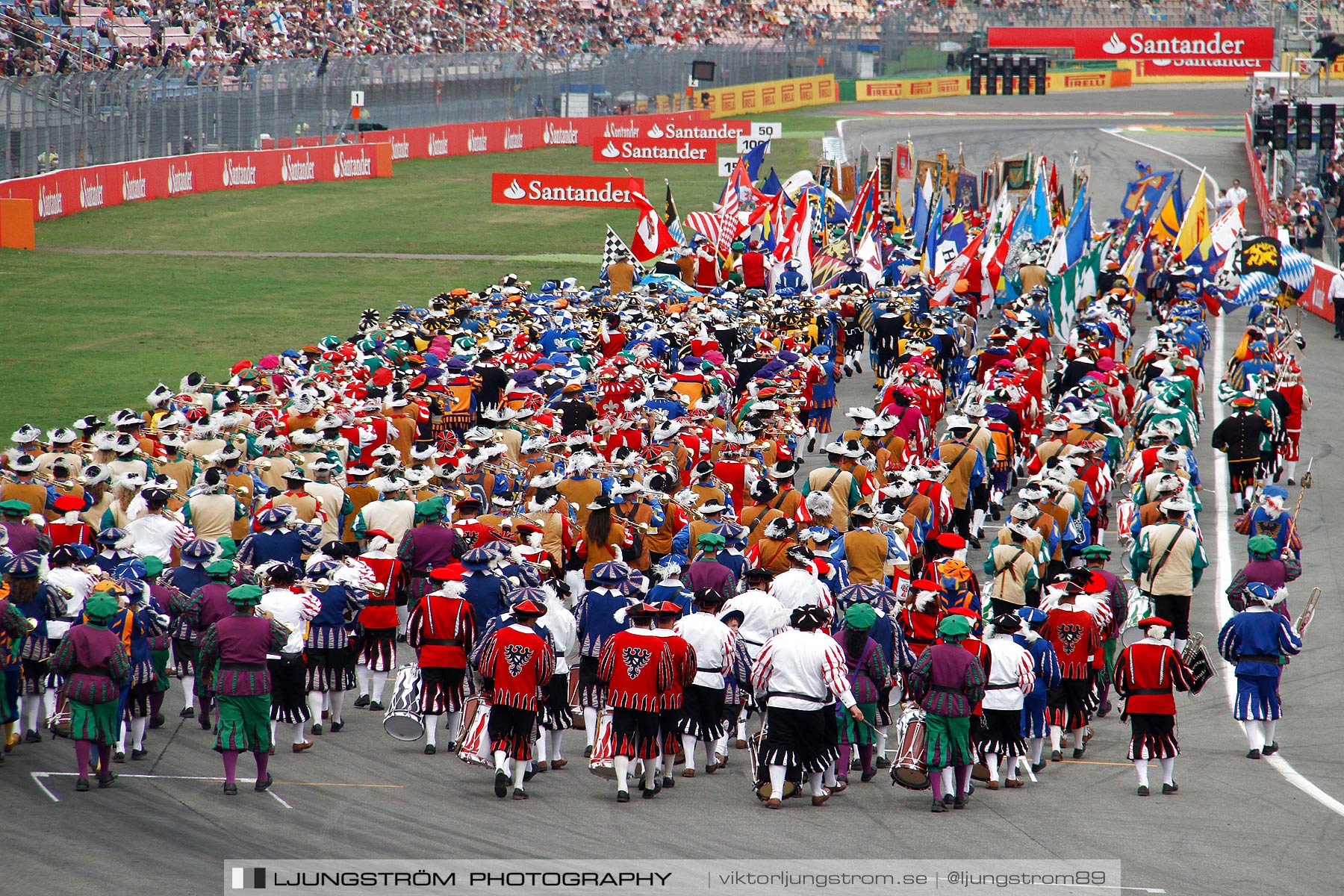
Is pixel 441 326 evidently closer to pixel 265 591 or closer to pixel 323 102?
pixel 265 591

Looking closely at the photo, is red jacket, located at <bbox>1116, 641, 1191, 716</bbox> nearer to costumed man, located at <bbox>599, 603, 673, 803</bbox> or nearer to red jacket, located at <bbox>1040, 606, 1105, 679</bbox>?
red jacket, located at <bbox>1040, 606, 1105, 679</bbox>

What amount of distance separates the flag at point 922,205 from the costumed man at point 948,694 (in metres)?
23.9

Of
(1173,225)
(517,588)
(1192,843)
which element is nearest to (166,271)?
(1173,225)

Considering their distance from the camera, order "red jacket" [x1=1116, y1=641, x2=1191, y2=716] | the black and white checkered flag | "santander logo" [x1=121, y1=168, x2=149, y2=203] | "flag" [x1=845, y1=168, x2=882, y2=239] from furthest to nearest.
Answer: "santander logo" [x1=121, y1=168, x2=149, y2=203], "flag" [x1=845, y1=168, x2=882, y2=239], the black and white checkered flag, "red jacket" [x1=1116, y1=641, x2=1191, y2=716]

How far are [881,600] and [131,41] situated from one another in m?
44.5

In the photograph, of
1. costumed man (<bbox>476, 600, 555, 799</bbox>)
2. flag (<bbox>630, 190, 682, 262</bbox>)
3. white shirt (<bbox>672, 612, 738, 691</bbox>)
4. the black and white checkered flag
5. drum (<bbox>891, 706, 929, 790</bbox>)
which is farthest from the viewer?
flag (<bbox>630, 190, 682, 262</bbox>)

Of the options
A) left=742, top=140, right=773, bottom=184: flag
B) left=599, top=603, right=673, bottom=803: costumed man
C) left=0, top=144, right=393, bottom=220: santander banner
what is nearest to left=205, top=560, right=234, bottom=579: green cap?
left=599, top=603, right=673, bottom=803: costumed man

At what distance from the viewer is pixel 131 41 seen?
50219 mm

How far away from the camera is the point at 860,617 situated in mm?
11336

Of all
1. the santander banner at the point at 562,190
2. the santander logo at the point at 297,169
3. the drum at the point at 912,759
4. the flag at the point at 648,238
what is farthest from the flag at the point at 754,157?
the drum at the point at 912,759

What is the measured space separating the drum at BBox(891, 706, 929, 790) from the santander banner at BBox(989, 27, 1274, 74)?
A: 242 ft

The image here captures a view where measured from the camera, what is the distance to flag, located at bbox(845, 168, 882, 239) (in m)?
31.8

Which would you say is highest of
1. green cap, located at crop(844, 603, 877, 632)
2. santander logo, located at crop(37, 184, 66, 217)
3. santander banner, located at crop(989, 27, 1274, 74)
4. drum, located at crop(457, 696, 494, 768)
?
santander banner, located at crop(989, 27, 1274, 74)

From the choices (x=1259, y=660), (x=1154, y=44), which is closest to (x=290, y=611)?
(x=1259, y=660)
